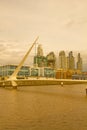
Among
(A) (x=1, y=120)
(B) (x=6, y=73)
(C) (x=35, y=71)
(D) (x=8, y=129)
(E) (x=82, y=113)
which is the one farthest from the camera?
(C) (x=35, y=71)

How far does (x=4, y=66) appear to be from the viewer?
134250 millimetres

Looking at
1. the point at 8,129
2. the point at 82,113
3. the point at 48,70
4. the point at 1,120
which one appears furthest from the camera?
the point at 48,70

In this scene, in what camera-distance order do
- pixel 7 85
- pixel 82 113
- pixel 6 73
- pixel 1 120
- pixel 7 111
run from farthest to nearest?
pixel 6 73 < pixel 7 85 < pixel 7 111 < pixel 82 113 < pixel 1 120

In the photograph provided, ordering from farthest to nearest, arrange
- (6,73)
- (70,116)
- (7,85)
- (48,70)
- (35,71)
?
1. (48,70)
2. (35,71)
3. (6,73)
4. (7,85)
5. (70,116)

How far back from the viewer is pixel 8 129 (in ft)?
65.3

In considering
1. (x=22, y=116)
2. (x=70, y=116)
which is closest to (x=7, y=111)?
(x=22, y=116)

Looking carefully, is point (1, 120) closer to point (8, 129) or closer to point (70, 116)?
point (8, 129)

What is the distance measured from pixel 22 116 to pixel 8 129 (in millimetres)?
5409

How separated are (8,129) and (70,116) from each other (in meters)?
7.14

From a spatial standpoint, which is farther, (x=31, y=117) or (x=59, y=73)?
(x=59, y=73)

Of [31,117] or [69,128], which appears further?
[31,117]

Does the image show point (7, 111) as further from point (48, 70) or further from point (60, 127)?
point (48, 70)

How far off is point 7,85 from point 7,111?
5632 cm

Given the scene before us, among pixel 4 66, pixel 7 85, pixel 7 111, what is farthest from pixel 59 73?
pixel 7 111
